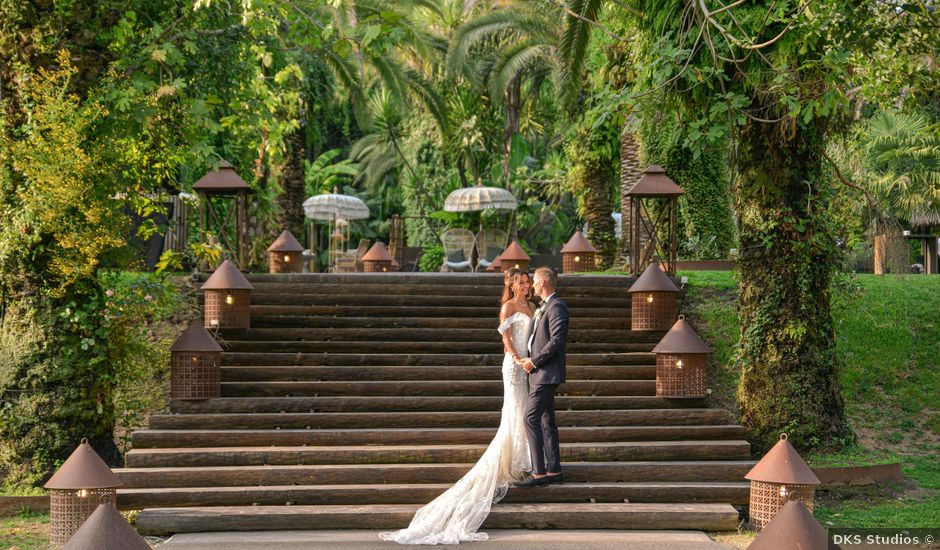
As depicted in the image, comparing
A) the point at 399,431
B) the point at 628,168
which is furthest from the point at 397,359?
the point at 628,168

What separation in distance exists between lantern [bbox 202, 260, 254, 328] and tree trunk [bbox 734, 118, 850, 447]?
19.3ft

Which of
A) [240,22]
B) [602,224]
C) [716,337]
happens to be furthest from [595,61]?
[240,22]

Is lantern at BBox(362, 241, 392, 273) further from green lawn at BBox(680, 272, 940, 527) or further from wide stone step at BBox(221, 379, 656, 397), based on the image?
wide stone step at BBox(221, 379, 656, 397)

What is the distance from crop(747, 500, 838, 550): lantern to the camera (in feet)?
18.8

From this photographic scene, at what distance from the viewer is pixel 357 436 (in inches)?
380

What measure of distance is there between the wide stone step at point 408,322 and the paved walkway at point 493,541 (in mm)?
4451

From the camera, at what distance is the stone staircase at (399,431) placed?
8484 millimetres

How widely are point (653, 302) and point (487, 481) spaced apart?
4530mm

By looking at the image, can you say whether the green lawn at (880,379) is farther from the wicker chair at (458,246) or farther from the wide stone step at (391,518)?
the wicker chair at (458,246)

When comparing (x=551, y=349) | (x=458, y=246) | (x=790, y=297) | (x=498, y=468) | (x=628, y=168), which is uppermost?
(x=628, y=168)

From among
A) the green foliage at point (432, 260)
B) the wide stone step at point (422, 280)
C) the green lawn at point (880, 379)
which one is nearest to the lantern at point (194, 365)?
the wide stone step at point (422, 280)

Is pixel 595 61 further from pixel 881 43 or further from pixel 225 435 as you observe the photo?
pixel 225 435

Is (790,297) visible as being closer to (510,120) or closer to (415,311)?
(415,311)

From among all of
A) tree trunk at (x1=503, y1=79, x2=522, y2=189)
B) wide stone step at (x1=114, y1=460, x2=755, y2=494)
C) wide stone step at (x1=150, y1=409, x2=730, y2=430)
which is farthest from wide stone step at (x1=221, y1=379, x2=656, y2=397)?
tree trunk at (x1=503, y1=79, x2=522, y2=189)
